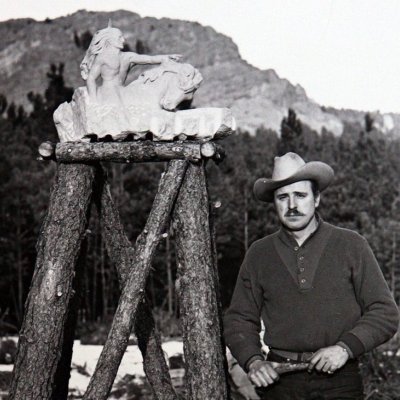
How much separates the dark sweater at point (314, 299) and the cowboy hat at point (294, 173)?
0.23 meters

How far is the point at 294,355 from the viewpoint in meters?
2.90

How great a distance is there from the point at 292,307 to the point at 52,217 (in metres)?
1.53

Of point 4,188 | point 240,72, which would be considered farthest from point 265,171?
point 240,72

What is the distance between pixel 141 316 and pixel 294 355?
4.43 feet

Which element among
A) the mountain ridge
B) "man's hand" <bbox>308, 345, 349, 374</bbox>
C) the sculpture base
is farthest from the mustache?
the mountain ridge

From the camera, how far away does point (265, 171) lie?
19.6 metres

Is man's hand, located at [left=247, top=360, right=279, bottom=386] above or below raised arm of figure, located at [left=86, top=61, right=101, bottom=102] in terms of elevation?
below

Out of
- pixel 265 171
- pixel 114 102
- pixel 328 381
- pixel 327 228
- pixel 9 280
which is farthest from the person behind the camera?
pixel 265 171

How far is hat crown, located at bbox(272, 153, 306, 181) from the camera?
3.02 metres

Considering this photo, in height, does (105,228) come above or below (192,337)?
above

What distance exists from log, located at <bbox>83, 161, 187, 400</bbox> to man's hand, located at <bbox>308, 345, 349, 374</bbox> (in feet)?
3.66

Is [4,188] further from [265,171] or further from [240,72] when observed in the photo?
[240,72]

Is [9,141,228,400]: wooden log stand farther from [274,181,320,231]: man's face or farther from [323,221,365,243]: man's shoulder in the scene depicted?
[323,221,365,243]: man's shoulder

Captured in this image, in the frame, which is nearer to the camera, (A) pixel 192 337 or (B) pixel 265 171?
(A) pixel 192 337
